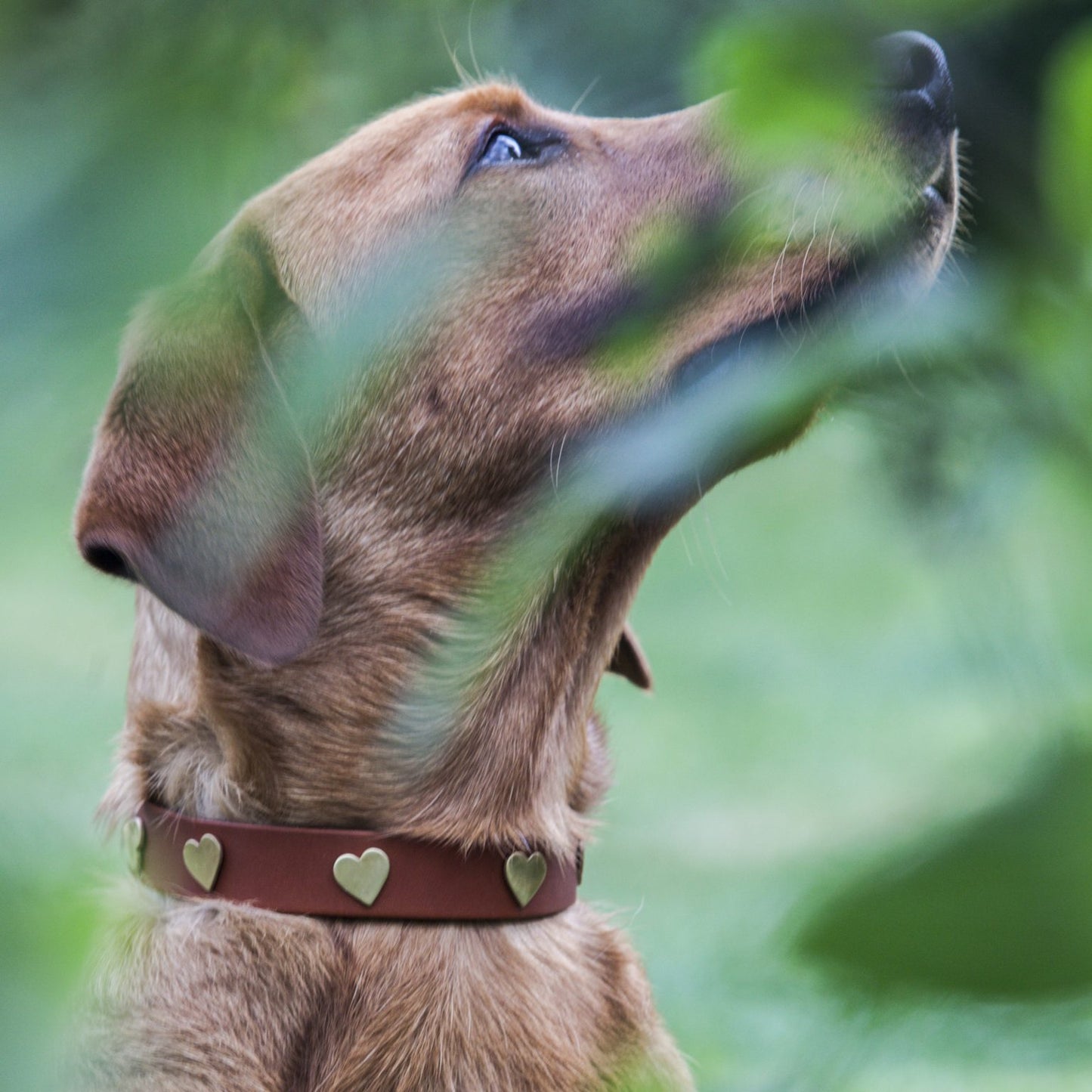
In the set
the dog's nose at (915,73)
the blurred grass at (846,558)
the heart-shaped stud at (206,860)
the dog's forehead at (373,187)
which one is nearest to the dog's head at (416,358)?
the dog's forehead at (373,187)

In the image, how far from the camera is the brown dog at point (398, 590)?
2.16 meters

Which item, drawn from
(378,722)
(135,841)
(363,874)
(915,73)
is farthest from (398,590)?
(915,73)

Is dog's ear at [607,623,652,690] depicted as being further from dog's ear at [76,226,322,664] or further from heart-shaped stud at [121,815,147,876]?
heart-shaped stud at [121,815,147,876]

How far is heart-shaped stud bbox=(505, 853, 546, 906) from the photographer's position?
246 cm

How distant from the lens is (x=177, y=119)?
478mm

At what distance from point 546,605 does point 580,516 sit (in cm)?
185

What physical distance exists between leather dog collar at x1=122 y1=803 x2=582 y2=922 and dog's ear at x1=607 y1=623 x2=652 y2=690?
30.0 inches

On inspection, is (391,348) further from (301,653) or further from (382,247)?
(301,653)

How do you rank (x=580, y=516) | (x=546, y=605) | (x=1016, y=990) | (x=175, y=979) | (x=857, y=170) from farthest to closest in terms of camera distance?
(x=546, y=605) → (x=175, y=979) → (x=580, y=516) → (x=857, y=170) → (x=1016, y=990)

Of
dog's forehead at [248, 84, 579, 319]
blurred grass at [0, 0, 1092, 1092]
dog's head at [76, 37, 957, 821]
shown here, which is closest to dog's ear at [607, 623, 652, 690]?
dog's head at [76, 37, 957, 821]

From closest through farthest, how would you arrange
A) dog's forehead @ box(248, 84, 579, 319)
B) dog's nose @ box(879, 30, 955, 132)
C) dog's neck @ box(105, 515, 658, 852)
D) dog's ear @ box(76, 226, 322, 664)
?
dog's nose @ box(879, 30, 955, 132)
dog's ear @ box(76, 226, 322, 664)
dog's neck @ box(105, 515, 658, 852)
dog's forehead @ box(248, 84, 579, 319)

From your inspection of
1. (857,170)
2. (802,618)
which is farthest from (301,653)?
(857,170)

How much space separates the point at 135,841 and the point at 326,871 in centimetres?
36

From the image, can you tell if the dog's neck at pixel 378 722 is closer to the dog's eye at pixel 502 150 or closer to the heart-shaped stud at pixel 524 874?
the heart-shaped stud at pixel 524 874
